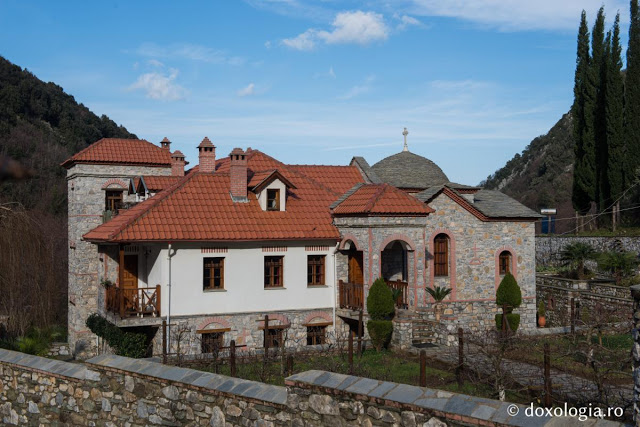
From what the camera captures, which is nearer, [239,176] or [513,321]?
[239,176]

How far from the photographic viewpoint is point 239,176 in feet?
76.5

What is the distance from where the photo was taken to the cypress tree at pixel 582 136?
40.7 m

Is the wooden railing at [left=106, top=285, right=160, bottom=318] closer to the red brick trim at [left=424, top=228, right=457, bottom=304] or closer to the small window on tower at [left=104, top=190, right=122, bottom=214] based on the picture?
the small window on tower at [left=104, top=190, right=122, bottom=214]

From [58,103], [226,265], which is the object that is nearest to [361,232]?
[226,265]

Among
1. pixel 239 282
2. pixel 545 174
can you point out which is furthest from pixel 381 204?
pixel 545 174

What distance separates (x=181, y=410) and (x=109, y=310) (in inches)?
523

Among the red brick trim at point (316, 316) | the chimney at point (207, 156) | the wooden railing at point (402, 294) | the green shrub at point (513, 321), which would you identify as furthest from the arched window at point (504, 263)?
the chimney at point (207, 156)

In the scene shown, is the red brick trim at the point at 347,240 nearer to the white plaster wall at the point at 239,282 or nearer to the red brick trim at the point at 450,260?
the white plaster wall at the point at 239,282

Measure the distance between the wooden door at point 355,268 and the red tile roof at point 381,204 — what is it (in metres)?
1.62

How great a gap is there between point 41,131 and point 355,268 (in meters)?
41.5

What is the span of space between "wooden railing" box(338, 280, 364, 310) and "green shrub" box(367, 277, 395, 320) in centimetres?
75

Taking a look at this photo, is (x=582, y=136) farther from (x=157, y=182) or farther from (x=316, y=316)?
(x=157, y=182)

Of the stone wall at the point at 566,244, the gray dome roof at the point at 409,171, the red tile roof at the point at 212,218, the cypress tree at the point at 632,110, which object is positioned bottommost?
the stone wall at the point at 566,244

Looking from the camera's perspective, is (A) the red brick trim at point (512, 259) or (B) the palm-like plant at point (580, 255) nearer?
(A) the red brick trim at point (512, 259)
